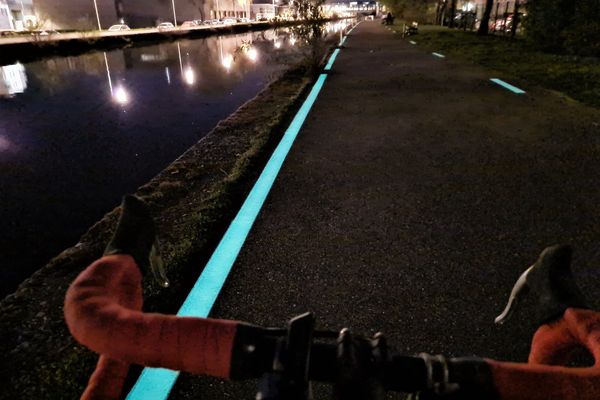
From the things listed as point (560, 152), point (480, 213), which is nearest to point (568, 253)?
point (480, 213)

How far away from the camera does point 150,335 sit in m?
0.88

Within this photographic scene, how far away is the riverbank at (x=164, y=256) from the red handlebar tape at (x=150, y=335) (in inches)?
47.6

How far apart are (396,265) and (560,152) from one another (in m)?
3.47

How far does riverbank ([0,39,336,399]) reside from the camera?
1.95 m

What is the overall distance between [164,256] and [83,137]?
6609mm

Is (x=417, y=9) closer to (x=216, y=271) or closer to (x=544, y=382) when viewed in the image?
(x=216, y=271)

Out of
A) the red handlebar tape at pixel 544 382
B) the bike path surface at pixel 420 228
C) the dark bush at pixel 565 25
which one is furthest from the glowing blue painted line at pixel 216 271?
the dark bush at pixel 565 25

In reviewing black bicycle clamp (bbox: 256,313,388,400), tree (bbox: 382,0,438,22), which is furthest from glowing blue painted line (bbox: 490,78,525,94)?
tree (bbox: 382,0,438,22)

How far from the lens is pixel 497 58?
48.3ft

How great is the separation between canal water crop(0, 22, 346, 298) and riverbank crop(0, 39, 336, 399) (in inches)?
36.3

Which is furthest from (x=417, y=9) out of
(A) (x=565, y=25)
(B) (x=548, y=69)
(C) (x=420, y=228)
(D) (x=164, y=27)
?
(C) (x=420, y=228)

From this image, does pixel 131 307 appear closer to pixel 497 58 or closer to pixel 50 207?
pixel 50 207

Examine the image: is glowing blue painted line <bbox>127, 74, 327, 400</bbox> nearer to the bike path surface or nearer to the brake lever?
the bike path surface

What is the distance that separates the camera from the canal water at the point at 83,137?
14.5 ft
